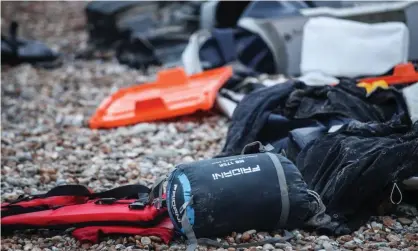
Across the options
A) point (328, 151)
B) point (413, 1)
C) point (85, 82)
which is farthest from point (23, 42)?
point (328, 151)

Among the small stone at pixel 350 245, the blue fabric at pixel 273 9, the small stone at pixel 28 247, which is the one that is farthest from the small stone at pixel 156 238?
the blue fabric at pixel 273 9

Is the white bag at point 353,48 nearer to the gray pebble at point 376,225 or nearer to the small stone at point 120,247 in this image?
the gray pebble at point 376,225

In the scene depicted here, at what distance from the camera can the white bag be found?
5926 millimetres

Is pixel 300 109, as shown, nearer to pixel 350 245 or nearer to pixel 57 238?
pixel 350 245

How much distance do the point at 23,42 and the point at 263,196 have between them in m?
6.30

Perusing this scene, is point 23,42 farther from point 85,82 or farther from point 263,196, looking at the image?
point 263,196

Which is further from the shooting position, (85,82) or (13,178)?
(85,82)

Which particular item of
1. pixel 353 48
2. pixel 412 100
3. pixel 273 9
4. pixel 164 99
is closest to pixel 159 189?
pixel 412 100

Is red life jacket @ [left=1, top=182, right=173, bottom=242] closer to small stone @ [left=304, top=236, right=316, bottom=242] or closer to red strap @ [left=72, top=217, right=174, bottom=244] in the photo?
red strap @ [left=72, top=217, right=174, bottom=244]

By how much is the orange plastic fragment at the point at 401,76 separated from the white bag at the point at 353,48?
0.55m

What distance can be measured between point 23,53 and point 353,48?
4.31 m

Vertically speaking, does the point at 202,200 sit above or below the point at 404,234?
above

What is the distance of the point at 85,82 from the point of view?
7.71 m

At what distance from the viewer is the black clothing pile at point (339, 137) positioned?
346 cm
